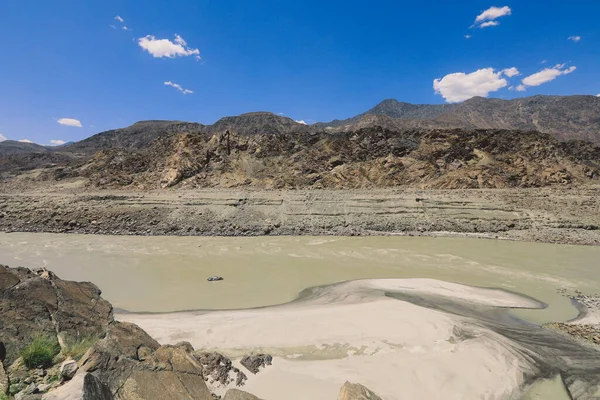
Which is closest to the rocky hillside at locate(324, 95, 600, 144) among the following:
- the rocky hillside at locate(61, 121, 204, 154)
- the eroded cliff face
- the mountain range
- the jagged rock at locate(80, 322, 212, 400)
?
the mountain range

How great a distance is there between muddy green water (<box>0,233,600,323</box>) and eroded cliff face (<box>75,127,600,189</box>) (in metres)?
11.3

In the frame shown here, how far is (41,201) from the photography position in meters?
23.0

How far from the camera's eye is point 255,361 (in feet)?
16.2

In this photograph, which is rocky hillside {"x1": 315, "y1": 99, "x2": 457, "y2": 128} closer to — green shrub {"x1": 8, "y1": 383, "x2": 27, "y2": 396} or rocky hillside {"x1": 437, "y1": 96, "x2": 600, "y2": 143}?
rocky hillside {"x1": 437, "y1": 96, "x2": 600, "y2": 143}

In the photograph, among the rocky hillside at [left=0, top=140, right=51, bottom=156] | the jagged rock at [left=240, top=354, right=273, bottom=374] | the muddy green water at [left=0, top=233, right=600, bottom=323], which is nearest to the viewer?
the jagged rock at [left=240, top=354, right=273, bottom=374]

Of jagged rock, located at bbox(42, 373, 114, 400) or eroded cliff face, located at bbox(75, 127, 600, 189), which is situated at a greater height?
eroded cliff face, located at bbox(75, 127, 600, 189)

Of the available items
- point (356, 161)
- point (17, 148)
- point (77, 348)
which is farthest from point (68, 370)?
point (17, 148)

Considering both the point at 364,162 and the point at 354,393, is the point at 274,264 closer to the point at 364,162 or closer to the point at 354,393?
the point at 354,393

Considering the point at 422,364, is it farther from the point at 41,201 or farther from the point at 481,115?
the point at 481,115

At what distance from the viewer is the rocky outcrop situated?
4.18 meters

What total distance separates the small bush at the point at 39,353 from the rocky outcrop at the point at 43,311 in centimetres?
19

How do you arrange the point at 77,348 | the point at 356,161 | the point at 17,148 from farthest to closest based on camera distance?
the point at 17,148
the point at 356,161
the point at 77,348

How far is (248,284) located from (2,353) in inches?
259

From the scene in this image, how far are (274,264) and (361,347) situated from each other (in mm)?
7270
